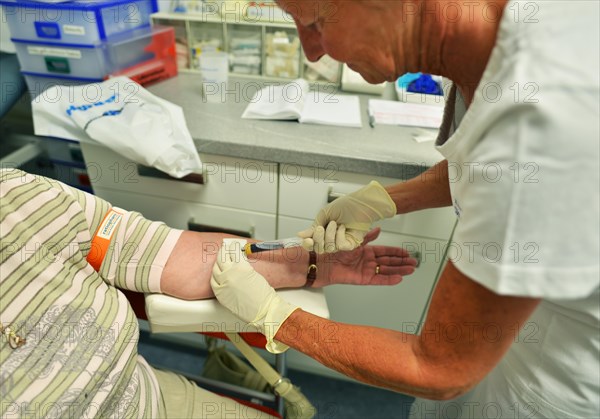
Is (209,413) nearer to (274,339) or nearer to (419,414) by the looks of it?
(274,339)

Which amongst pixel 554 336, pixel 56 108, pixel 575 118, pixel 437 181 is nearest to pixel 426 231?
pixel 437 181

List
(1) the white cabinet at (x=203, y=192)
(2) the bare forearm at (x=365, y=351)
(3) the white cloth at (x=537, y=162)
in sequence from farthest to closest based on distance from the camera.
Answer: (1) the white cabinet at (x=203, y=192) → (2) the bare forearm at (x=365, y=351) → (3) the white cloth at (x=537, y=162)

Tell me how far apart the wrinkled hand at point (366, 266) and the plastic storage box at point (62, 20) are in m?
1.02

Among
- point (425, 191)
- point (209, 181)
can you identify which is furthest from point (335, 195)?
point (209, 181)

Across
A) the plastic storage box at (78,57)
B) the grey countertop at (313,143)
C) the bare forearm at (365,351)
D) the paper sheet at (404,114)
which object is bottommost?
the bare forearm at (365,351)

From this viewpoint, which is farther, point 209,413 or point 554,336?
point 209,413

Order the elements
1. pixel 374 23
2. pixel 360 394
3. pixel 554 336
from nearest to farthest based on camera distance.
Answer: pixel 374 23, pixel 554 336, pixel 360 394

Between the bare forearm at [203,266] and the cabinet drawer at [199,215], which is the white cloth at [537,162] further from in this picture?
the cabinet drawer at [199,215]

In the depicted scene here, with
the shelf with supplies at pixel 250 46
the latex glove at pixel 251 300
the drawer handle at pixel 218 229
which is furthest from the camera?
the shelf with supplies at pixel 250 46

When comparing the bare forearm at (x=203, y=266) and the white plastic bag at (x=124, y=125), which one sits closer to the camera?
the bare forearm at (x=203, y=266)

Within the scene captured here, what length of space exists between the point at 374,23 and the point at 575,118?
0.28m

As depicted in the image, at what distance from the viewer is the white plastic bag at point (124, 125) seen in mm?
992

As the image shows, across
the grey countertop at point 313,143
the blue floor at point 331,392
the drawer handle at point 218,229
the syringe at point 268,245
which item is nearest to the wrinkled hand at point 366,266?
the syringe at point 268,245

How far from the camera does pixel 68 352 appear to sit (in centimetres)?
68
